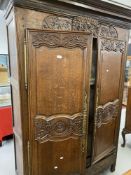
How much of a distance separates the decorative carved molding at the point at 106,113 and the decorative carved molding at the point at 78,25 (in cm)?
80

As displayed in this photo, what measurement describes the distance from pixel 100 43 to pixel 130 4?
2.35 ft

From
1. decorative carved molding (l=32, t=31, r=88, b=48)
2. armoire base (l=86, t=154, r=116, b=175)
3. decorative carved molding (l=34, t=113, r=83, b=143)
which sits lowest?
armoire base (l=86, t=154, r=116, b=175)

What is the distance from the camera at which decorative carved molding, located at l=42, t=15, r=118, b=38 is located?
1417 mm

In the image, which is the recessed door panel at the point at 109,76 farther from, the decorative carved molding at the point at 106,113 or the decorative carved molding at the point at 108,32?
the decorative carved molding at the point at 108,32

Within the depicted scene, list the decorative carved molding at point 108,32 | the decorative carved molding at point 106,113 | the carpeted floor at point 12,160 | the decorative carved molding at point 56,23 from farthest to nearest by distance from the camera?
the carpeted floor at point 12,160
the decorative carved molding at point 106,113
the decorative carved molding at point 108,32
the decorative carved molding at point 56,23

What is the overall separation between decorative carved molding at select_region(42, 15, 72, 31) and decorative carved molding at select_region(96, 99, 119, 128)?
3.13 ft

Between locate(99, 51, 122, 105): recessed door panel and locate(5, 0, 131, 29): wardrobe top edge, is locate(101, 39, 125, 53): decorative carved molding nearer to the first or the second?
locate(99, 51, 122, 105): recessed door panel

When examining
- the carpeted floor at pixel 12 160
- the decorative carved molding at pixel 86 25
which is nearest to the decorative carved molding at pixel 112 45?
the decorative carved molding at pixel 86 25

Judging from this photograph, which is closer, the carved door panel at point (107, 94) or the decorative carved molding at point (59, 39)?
the decorative carved molding at point (59, 39)

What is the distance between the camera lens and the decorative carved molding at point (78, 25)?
1.42 metres

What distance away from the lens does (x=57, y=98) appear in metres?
1.54

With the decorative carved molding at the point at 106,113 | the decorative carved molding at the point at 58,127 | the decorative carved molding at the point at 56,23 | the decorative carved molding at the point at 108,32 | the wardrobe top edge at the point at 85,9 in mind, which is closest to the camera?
the wardrobe top edge at the point at 85,9

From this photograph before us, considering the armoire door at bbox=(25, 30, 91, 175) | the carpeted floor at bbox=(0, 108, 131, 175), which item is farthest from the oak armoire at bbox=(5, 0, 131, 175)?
the carpeted floor at bbox=(0, 108, 131, 175)

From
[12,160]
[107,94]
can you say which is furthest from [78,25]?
[12,160]
